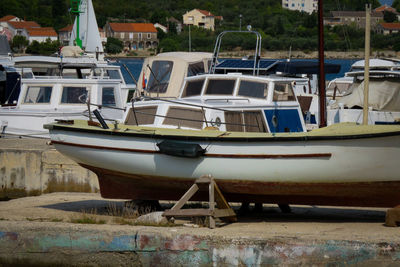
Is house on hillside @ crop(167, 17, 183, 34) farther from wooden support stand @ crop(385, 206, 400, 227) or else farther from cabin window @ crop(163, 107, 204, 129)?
wooden support stand @ crop(385, 206, 400, 227)

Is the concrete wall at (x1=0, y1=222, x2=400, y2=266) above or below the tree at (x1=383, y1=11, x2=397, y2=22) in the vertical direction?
above

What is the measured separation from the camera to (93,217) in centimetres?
1253

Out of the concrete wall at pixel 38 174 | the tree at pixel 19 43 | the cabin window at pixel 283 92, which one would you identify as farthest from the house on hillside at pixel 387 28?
the cabin window at pixel 283 92

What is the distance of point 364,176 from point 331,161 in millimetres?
550

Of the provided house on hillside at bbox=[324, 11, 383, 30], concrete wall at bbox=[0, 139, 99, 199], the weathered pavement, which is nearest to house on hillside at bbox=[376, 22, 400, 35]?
house on hillside at bbox=[324, 11, 383, 30]

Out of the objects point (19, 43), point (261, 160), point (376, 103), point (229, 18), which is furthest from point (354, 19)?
point (261, 160)

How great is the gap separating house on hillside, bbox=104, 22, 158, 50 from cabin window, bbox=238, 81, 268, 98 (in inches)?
4914

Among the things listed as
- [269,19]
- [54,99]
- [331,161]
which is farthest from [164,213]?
[269,19]

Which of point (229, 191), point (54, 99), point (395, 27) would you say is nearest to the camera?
point (229, 191)

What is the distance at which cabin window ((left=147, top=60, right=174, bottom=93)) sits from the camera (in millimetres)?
20078

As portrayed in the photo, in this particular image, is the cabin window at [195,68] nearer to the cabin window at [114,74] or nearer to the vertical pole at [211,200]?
the cabin window at [114,74]

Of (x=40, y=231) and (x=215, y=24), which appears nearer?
(x=40, y=231)

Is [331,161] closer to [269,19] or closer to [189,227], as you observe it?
[189,227]

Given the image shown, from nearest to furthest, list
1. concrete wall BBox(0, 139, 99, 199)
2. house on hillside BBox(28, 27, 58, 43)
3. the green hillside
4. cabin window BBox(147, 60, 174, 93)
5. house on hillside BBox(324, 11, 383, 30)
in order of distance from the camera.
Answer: concrete wall BBox(0, 139, 99, 199)
cabin window BBox(147, 60, 174, 93)
house on hillside BBox(324, 11, 383, 30)
the green hillside
house on hillside BBox(28, 27, 58, 43)
